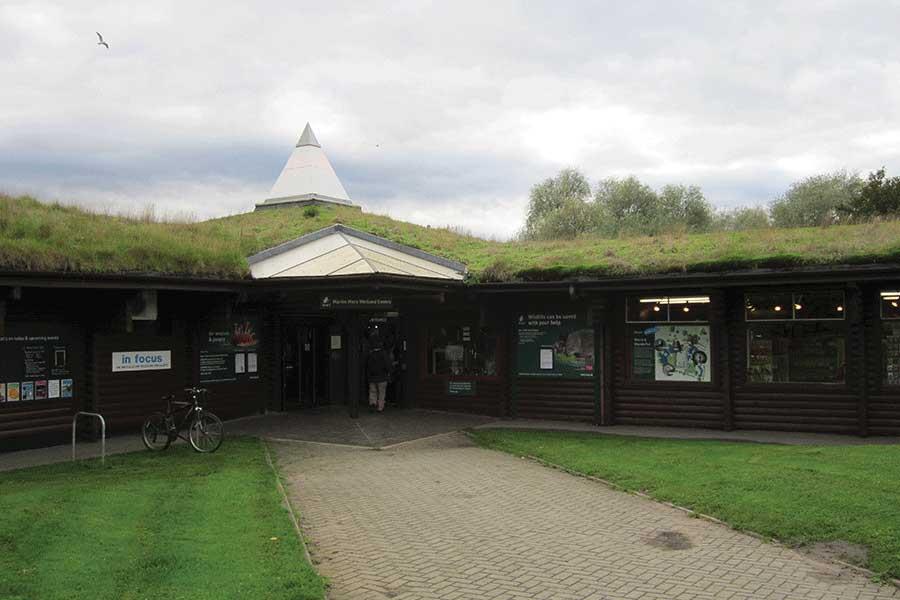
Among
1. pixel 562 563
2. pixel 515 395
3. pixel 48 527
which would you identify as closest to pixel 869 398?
pixel 515 395

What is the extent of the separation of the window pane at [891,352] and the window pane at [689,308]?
287cm

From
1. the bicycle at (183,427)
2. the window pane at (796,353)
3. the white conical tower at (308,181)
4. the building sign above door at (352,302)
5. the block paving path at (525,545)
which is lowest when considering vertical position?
the block paving path at (525,545)

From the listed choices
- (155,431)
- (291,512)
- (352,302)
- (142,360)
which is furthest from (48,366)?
(291,512)

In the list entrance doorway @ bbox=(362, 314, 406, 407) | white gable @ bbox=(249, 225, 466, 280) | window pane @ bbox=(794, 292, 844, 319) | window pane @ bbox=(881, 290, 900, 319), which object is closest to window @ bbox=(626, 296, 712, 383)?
window pane @ bbox=(794, 292, 844, 319)

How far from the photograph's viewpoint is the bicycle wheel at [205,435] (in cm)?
1152

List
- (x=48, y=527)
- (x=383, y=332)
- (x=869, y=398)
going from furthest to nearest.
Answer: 1. (x=383, y=332)
2. (x=869, y=398)
3. (x=48, y=527)

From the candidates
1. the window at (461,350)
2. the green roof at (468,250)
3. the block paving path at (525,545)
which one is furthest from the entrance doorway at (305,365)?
the block paving path at (525,545)

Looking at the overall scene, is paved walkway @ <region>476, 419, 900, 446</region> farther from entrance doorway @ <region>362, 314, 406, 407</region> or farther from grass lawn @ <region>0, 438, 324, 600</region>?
grass lawn @ <region>0, 438, 324, 600</region>

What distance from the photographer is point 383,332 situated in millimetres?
17062

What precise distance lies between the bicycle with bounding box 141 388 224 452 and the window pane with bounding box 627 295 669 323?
7.79 metres

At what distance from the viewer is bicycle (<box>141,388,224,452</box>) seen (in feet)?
37.9

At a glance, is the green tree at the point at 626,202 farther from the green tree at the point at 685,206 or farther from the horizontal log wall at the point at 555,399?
the horizontal log wall at the point at 555,399

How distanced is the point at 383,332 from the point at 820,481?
10.3 meters

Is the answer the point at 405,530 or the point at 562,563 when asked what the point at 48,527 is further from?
the point at 562,563
